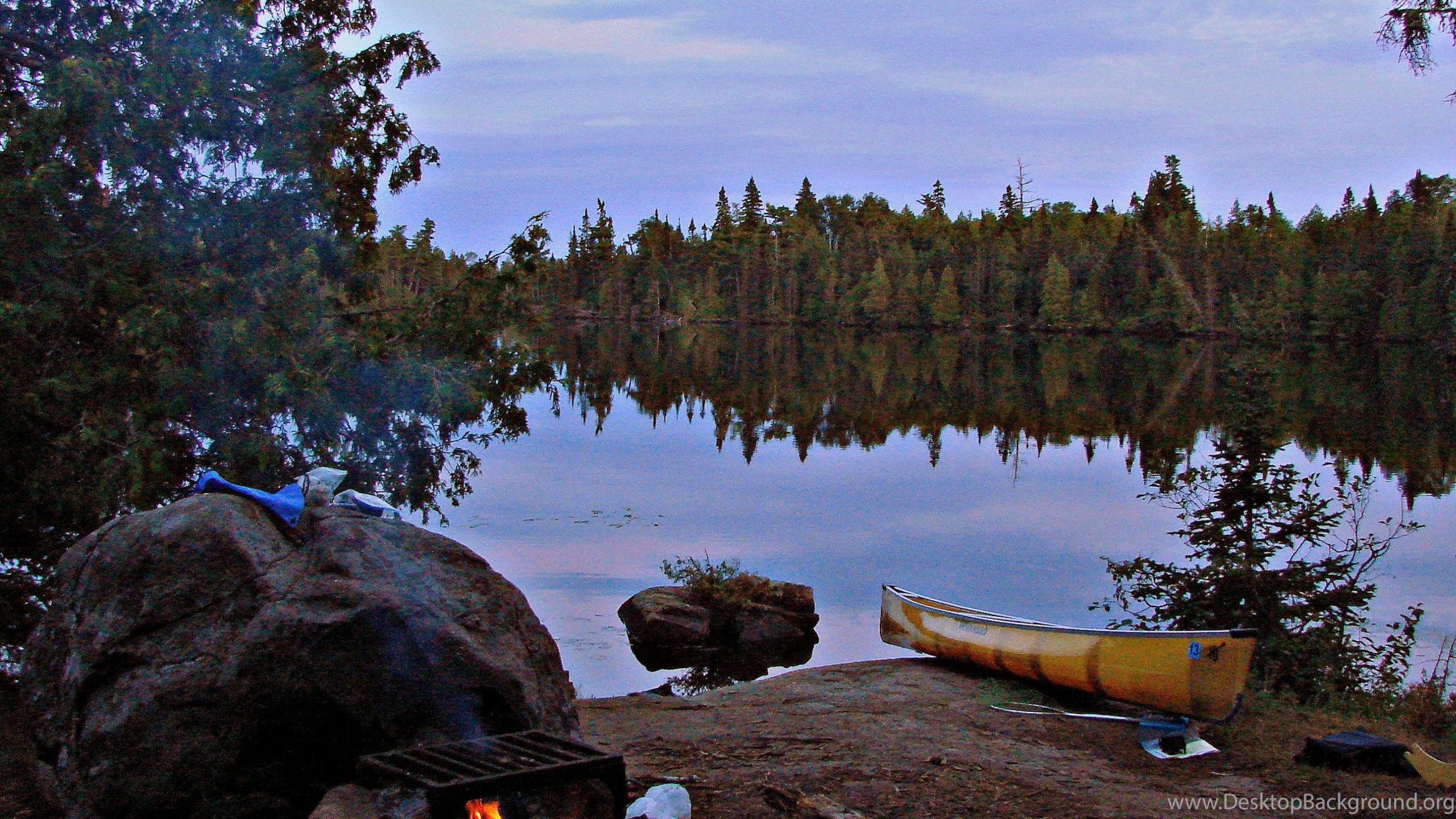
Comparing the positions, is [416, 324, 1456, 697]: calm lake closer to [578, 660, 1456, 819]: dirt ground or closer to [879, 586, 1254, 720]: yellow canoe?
[879, 586, 1254, 720]: yellow canoe

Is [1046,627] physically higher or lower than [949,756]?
higher

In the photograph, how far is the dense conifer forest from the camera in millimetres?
86750

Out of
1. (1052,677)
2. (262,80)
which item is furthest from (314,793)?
(262,80)

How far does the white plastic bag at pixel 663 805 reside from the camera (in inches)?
252

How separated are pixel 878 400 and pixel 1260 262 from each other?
58.8 m

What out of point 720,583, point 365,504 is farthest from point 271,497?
point 720,583

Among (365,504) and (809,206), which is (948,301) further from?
(365,504)

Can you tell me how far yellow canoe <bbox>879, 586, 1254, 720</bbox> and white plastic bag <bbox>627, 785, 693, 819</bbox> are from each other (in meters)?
4.58

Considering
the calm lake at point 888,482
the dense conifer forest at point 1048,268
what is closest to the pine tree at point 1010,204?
the dense conifer forest at point 1048,268

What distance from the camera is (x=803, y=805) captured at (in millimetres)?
6781

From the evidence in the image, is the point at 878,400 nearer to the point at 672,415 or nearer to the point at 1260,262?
the point at 672,415

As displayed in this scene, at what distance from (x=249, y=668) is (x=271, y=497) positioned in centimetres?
109

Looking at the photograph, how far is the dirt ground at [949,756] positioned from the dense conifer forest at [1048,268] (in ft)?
202

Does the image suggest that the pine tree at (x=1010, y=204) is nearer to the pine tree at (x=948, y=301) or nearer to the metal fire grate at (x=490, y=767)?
the pine tree at (x=948, y=301)
